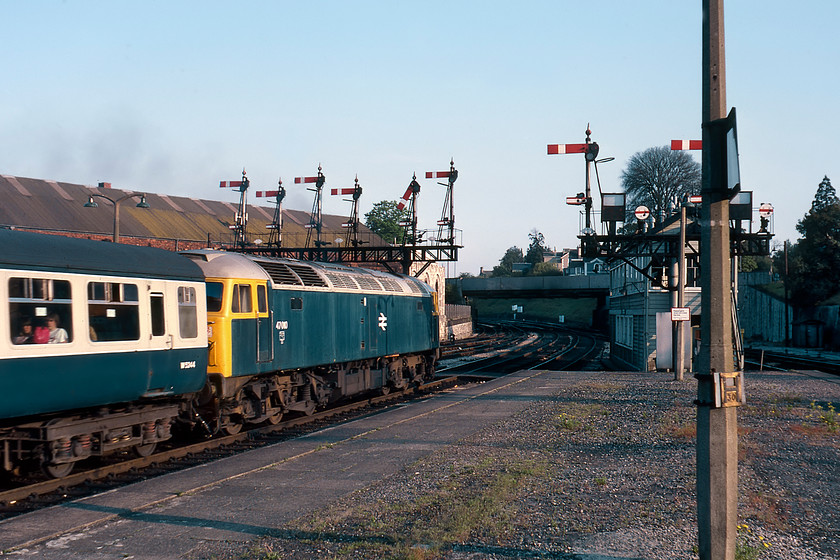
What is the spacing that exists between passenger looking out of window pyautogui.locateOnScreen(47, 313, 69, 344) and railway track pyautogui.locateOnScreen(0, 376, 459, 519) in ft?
7.26

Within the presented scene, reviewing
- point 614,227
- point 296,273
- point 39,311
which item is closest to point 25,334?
point 39,311

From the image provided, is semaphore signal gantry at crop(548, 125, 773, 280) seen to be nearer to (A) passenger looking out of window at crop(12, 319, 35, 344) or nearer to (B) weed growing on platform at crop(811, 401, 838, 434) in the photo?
(B) weed growing on platform at crop(811, 401, 838, 434)

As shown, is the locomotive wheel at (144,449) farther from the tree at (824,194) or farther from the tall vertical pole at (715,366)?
the tree at (824,194)

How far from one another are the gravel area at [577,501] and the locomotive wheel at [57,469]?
16.9 feet

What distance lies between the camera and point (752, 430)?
16.2 metres

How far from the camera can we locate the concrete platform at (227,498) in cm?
853

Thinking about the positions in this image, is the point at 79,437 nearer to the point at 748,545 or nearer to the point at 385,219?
the point at 748,545

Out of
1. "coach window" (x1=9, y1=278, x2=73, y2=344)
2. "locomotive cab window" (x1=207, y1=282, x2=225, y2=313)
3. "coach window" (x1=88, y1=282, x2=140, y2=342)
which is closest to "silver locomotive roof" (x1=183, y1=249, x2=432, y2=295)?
"locomotive cab window" (x1=207, y1=282, x2=225, y2=313)

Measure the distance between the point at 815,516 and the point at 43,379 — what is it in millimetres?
10485

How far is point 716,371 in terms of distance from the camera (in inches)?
260

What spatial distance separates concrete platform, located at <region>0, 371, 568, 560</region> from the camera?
8.53 m

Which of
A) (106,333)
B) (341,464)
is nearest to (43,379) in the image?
(106,333)

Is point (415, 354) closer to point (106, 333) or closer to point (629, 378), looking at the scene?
point (629, 378)

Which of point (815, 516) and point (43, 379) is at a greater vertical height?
point (43, 379)
